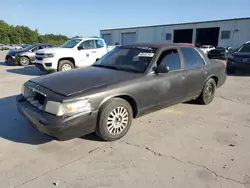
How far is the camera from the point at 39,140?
353 cm

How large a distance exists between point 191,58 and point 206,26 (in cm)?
3004

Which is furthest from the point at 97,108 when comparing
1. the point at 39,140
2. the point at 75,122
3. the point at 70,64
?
the point at 70,64

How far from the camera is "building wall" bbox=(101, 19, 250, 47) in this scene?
2789 cm

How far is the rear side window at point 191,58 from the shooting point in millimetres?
4785

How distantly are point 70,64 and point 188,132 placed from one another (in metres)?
7.17

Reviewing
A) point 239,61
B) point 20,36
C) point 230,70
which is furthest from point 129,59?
point 20,36

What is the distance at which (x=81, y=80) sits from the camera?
358 cm

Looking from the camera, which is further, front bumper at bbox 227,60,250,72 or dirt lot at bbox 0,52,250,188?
front bumper at bbox 227,60,250,72

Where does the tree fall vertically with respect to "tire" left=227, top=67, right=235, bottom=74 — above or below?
above

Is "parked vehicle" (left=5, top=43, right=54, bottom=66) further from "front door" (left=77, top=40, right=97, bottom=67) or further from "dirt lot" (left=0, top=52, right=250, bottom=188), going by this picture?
"dirt lot" (left=0, top=52, right=250, bottom=188)

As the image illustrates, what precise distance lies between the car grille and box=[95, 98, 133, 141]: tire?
0.89 meters

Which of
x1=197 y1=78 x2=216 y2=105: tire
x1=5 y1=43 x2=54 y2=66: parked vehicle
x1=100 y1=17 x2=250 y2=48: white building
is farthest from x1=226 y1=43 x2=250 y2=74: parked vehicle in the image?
x1=100 y1=17 x2=250 y2=48: white building

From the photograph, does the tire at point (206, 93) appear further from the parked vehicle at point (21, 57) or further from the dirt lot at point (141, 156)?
the parked vehicle at point (21, 57)

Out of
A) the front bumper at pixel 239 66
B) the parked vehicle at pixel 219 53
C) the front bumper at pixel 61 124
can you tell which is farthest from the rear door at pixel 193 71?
the parked vehicle at pixel 219 53
